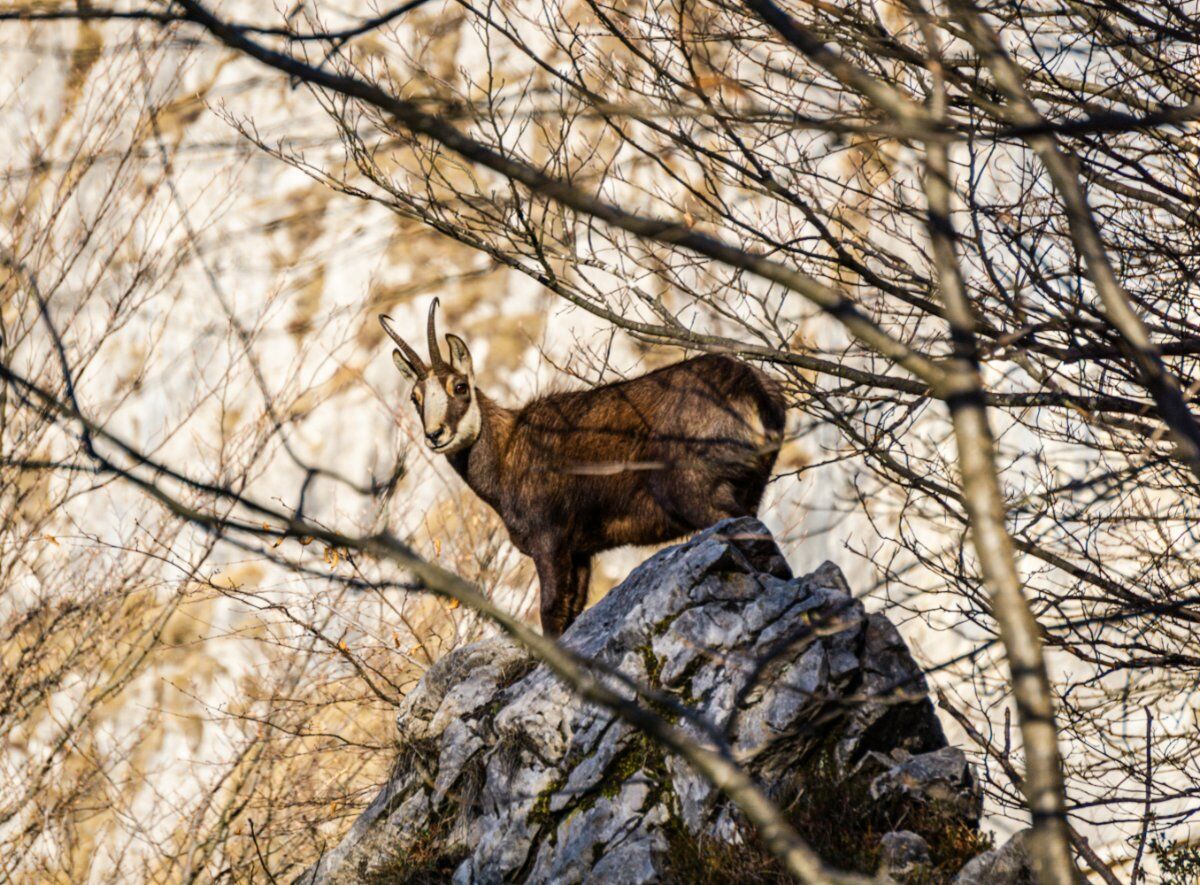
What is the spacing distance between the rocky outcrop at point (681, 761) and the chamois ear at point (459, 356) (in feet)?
5.91

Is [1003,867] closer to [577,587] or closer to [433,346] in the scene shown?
[577,587]

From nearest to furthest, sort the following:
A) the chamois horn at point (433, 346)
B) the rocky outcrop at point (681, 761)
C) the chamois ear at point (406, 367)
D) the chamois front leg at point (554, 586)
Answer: the rocky outcrop at point (681, 761)
the chamois horn at point (433, 346)
the chamois front leg at point (554, 586)
the chamois ear at point (406, 367)

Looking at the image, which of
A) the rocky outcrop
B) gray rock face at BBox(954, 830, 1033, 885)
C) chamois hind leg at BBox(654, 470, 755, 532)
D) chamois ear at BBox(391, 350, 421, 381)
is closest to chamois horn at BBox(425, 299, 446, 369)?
chamois ear at BBox(391, 350, 421, 381)

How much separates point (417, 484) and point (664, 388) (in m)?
6.11

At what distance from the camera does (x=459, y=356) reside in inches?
295

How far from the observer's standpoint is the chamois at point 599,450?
6.72m

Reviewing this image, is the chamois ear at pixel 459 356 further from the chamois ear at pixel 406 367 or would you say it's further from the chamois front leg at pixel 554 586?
the chamois front leg at pixel 554 586

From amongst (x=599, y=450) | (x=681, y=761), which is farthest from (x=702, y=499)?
(x=681, y=761)

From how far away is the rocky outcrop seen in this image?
5.14 m

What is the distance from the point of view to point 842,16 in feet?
18.7

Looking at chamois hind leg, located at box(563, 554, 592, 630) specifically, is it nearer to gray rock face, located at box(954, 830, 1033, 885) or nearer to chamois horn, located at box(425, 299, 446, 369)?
chamois horn, located at box(425, 299, 446, 369)

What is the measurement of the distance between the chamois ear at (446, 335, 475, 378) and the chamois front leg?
1.19 metres

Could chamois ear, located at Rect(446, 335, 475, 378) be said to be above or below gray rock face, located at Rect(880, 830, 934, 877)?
above

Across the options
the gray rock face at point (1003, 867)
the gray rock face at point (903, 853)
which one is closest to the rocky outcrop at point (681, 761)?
the gray rock face at point (903, 853)
